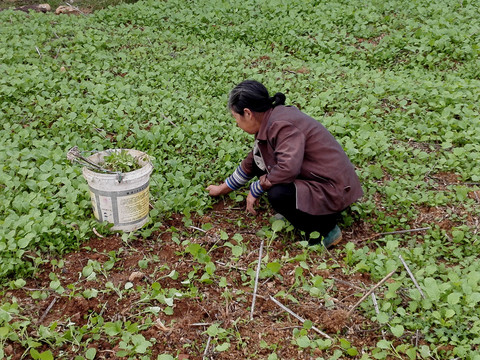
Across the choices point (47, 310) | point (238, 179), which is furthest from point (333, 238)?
point (47, 310)

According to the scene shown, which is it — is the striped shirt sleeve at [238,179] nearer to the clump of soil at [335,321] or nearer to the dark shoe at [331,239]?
the dark shoe at [331,239]

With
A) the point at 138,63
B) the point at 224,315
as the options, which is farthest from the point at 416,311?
the point at 138,63

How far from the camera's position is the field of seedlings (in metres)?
2.39

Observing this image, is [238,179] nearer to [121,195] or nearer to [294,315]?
[121,195]

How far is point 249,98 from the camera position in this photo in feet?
10.4

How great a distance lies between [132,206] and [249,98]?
1121 mm

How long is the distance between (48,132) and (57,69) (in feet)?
4.99

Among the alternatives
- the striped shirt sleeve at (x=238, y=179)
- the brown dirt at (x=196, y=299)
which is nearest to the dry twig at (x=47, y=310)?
the brown dirt at (x=196, y=299)

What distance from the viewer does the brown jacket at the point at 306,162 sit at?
10.3 ft

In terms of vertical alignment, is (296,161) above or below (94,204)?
above

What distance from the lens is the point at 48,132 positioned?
453 cm

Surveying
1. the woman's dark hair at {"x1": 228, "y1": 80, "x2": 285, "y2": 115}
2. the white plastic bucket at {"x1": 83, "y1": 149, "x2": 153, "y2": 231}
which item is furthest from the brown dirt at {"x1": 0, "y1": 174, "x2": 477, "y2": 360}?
the woman's dark hair at {"x1": 228, "y1": 80, "x2": 285, "y2": 115}

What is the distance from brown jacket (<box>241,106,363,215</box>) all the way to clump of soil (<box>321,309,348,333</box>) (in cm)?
92

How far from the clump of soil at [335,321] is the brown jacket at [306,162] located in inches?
36.1
